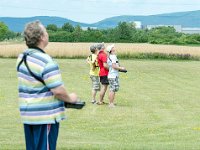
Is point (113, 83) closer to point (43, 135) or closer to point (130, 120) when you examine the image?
point (130, 120)

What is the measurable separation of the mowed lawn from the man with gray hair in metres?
3.40

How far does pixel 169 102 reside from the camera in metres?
19.3

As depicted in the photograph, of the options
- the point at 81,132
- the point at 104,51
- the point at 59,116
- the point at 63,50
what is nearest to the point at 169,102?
the point at 104,51

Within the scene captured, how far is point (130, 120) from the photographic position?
48.5 feet

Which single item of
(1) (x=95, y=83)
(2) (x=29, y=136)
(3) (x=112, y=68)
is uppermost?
(2) (x=29, y=136)

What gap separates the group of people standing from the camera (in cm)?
1681

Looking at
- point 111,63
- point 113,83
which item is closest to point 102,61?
point 111,63

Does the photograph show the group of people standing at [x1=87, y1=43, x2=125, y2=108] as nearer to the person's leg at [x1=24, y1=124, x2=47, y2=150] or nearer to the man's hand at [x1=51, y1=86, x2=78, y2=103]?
the person's leg at [x1=24, y1=124, x2=47, y2=150]

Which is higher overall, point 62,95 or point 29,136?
point 62,95

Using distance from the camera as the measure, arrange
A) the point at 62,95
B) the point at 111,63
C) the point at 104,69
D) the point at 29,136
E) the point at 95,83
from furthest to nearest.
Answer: the point at 95,83 < the point at 104,69 < the point at 111,63 < the point at 29,136 < the point at 62,95

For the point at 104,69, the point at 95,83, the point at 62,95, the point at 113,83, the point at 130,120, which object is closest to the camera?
the point at 62,95

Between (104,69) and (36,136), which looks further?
(104,69)

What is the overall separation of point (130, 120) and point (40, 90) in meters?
8.79

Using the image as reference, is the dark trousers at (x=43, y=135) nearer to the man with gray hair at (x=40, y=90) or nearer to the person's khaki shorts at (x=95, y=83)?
the man with gray hair at (x=40, y=90)
